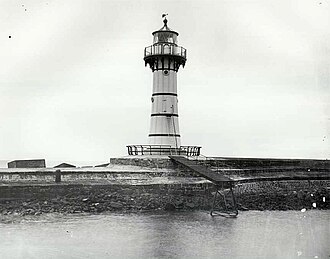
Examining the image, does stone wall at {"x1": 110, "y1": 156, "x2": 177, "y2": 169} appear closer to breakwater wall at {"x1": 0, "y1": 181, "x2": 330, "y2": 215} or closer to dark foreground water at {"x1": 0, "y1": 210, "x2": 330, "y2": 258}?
breakwater wall at {"x1": 0, "y1": 181, "x2": 330, "y2": 215}

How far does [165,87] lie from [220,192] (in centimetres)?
682

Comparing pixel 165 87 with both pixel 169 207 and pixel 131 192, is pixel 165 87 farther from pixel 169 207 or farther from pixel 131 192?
pixel 169 207

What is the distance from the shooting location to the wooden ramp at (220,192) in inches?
693

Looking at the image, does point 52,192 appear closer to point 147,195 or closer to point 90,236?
point 147,195

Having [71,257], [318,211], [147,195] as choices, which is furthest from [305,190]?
[71,257]

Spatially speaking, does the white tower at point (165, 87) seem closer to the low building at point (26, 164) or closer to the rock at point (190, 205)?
the rock at point (190, 205)

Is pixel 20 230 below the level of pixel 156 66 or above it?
below

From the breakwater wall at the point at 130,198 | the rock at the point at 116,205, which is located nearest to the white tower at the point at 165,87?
the breakwater wall at the point at 130,198

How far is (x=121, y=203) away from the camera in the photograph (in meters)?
17.6

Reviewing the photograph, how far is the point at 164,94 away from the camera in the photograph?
23797 mm

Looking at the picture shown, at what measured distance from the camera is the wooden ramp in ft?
57.7

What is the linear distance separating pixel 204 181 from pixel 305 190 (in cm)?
641

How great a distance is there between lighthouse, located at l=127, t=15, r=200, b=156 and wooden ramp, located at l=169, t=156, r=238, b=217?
9.74 ft

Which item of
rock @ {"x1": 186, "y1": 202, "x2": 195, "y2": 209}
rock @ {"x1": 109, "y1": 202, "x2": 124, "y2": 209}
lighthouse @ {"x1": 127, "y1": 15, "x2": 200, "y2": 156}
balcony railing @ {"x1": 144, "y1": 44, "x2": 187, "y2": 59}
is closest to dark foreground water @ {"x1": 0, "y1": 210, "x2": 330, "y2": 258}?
rock @ {"x1": 186, "y1": 202, "x2": 195, "y2": 209}
